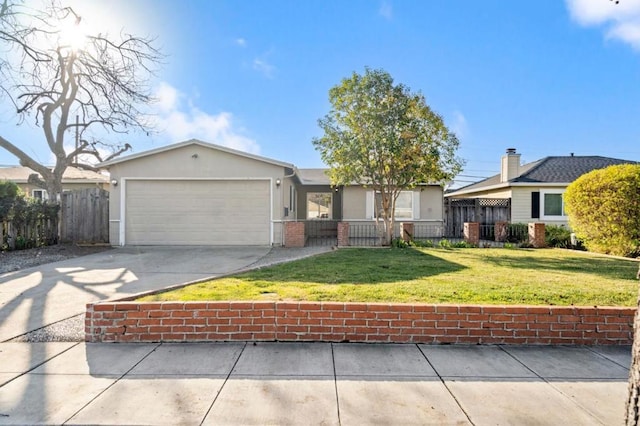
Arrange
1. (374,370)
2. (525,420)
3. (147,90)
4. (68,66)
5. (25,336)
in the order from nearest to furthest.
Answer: (525,420)
(374,370)
(25,336)
(68,66)
(147,90)

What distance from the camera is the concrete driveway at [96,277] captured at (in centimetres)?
500

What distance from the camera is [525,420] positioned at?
2625 millimetres

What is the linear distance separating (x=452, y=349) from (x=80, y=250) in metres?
12.4

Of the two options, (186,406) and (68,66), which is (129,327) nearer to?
(186,406)

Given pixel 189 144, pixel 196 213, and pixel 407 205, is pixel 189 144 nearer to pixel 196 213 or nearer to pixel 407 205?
pixel 196 213

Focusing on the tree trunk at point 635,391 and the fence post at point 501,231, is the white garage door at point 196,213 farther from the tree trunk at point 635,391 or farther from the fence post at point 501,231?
the tree trunk at point 635,391

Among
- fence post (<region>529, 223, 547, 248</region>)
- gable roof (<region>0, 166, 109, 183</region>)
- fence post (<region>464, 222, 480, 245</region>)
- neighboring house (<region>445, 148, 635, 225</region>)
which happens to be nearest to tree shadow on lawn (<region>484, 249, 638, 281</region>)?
fence post (<region>529, 223, 547, 248</region>)

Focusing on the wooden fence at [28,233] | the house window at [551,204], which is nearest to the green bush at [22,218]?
the wooden fence at [28,233]

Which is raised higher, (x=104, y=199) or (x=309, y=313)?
(x=104, y=199)

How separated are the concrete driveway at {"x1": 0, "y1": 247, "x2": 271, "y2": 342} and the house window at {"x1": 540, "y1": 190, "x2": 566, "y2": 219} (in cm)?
1314

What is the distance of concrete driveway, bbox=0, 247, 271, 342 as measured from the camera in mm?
5005

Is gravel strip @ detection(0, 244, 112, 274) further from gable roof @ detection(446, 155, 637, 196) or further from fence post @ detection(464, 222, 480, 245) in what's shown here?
gable roof @ detection(446, 155, 637, 196)

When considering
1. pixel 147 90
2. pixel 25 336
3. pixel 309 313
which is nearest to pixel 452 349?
pixel 309 313

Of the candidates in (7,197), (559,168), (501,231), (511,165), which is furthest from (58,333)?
(559,168)
